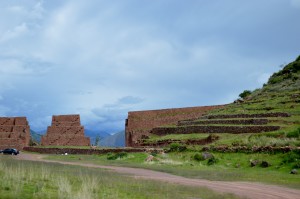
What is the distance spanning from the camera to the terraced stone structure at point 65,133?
194ft

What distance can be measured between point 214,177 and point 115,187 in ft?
24.9

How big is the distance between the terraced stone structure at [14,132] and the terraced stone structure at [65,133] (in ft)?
10.0

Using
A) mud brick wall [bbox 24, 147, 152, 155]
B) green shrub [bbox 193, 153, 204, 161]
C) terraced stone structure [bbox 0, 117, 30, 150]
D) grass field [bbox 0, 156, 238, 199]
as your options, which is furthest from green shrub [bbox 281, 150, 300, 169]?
terraced stone structure [bbox 0, 117, 30, 150]

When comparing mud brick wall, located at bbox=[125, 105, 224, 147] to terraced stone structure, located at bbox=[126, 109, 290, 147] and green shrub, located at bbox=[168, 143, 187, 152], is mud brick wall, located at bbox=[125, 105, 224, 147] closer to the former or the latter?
terraced stone structure, located at bbox=[126, 109, 290, 147]

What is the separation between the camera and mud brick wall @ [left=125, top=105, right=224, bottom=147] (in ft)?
181

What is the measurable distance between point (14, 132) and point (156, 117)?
21409 millimetres

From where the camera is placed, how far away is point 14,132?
58.9 m

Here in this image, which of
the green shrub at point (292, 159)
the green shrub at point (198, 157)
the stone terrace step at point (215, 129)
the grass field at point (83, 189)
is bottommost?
the grass field at point (83, 189)

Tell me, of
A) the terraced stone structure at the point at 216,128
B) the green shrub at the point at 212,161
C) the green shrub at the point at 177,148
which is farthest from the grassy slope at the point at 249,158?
the terraced stone structure at the point at 216,128

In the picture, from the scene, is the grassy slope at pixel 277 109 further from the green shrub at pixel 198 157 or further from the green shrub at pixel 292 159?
the green shrub at pixel 198 157

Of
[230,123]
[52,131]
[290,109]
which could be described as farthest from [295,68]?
[52,131]

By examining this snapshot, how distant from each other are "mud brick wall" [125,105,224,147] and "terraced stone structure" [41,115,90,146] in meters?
7.97

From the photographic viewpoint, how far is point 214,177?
67.4 feet

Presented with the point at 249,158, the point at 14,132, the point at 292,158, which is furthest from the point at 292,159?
the point at 14,132
